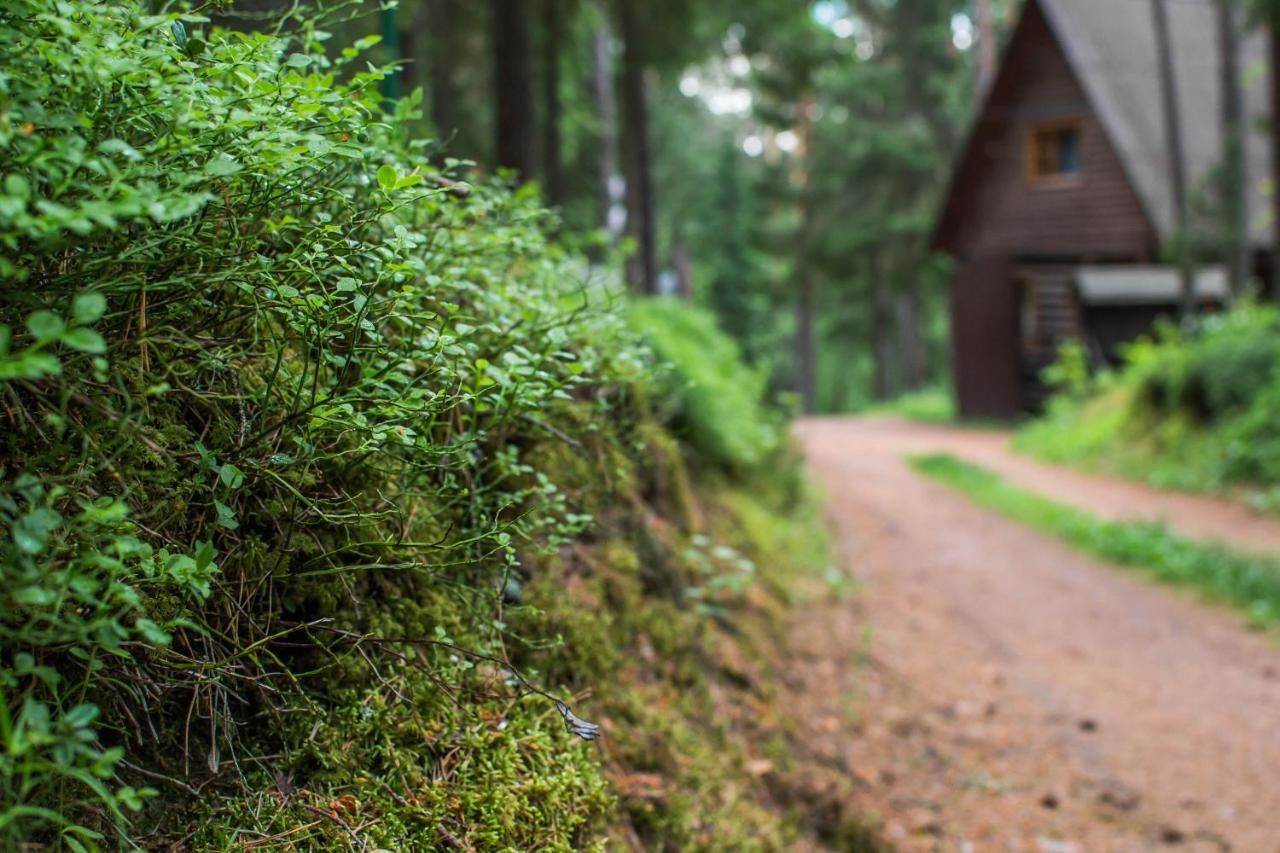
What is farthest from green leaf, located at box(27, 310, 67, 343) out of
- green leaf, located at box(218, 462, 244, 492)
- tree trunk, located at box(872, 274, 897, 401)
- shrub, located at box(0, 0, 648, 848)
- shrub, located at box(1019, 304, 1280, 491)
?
tree trunk, located at box(872, 274, 897, 401)

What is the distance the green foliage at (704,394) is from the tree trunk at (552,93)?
596 cm

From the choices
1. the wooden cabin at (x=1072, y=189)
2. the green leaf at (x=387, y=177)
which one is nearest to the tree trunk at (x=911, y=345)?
the wooden cabin at (x=1072, y=189)

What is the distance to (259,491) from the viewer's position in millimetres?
2248

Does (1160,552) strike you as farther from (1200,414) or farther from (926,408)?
(926,408)

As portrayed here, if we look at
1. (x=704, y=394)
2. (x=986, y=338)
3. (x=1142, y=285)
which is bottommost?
(x=986, y=338)

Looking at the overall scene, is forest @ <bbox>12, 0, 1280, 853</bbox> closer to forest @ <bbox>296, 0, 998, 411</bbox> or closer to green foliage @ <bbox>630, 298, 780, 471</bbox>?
green foliage @ <bbox>630, 298, 780, 471</bbox>

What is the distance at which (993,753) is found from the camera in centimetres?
539

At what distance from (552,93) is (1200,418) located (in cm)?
1017

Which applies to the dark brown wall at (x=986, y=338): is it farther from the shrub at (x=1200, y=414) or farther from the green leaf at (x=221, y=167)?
the green leaf at (x=221, y=167)

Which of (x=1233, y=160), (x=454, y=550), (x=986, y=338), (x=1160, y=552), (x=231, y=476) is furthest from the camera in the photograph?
(x=986, y=338)

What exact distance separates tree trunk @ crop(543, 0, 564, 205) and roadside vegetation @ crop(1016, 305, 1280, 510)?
30.0ft

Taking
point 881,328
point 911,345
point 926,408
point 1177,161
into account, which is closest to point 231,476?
point 1177,161

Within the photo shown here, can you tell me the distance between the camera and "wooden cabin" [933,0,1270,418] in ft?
74.2

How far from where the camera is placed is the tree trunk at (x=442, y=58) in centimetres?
1362
